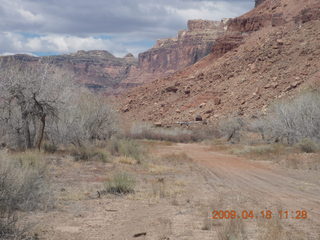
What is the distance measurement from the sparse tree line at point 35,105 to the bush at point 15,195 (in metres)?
10.6

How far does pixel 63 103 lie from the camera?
20.7 meters

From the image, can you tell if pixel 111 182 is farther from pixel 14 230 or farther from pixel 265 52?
pixel 265 52

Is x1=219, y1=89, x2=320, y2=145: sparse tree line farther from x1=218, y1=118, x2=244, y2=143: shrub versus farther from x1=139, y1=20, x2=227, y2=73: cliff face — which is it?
x1=139, y1=20, x2=227, y2=73: cliff face

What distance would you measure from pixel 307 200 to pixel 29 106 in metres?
14.1

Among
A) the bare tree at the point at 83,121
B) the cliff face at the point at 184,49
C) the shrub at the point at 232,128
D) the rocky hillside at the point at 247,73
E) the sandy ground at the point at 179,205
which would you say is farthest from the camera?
the cliff face at the point at 184,49

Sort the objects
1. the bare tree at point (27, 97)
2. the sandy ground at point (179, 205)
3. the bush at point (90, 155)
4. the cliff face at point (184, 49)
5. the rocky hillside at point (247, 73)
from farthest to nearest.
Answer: the cliff face at point (184, 49), the rocky hillside at point (247, 73), the bush at point (90, 155), the bare tree at point (27, 97), the sandy ground at point (179, 205)

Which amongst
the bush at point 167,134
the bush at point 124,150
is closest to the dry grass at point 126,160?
the bush at point 124,150

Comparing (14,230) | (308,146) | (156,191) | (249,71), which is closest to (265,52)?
(249,71)

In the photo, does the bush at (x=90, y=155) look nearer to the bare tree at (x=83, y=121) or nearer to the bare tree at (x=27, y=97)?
the bare tree at (x=27, y=97)

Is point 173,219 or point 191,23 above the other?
point 191,23

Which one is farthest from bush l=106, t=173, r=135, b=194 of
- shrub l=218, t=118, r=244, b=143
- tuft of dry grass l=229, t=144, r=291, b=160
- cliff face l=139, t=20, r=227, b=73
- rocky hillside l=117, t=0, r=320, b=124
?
cliff face l=139, t=20, r=227, b=73
